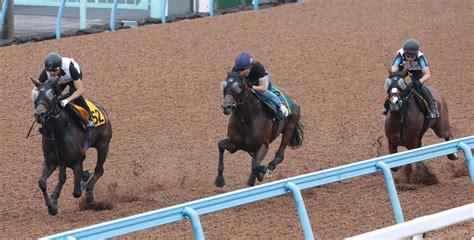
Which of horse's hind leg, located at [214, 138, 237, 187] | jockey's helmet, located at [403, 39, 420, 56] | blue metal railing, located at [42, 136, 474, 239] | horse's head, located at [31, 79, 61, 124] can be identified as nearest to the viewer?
blue metal railing, located at [42, 136, 474, 239]

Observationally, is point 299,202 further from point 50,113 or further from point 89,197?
point 89,197

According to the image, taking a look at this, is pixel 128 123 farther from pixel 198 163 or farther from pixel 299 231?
pixel 299 231

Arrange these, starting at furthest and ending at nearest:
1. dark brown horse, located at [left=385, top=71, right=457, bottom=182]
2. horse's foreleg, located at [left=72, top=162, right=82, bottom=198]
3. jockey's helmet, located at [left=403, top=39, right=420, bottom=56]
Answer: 1. jockey's helmet, located at [left=403, top=39, right=420, bottom=56]
2. dark brown horse, located at [left=385, top=71, right=457, bottom=182]
3. horse's foreleg, located at [left=72, top=162, right=82, bottom=198]

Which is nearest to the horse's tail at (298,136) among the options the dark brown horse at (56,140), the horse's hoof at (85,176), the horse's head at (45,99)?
the horse's hoof at (85,176)

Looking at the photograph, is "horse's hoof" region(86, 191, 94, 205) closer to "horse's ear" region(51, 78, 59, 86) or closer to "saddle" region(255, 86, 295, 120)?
"horse's ear" region(51, 78, 59, 86)

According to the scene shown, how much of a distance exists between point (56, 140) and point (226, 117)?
5.61 metres

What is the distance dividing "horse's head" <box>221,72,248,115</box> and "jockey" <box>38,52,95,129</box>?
57.4 inches

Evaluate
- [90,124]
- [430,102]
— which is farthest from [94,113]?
[430,102]

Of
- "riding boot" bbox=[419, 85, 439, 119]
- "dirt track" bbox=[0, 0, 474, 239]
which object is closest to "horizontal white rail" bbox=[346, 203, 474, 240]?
"dirt track" bbox=[0, 0, 474, 239]

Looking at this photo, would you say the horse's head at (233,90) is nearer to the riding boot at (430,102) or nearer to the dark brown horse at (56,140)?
the dark brown horse at (56,140)

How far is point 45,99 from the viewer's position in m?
10.5

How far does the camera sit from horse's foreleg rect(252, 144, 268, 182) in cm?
1191

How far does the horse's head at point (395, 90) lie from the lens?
38.5 feet

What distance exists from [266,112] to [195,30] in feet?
30.4
